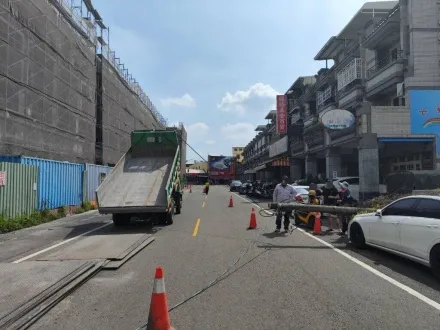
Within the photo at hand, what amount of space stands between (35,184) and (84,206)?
5.65m

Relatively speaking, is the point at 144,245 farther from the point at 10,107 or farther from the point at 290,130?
the point at 290,130

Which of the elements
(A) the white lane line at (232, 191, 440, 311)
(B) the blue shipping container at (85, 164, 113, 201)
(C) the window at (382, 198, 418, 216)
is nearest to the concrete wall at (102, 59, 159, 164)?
(B) the blue shipping container at (85, 164, 113, 201)

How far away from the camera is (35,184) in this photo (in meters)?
16.8

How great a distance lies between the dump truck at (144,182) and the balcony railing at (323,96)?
22114mm

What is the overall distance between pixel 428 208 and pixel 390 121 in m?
18.9

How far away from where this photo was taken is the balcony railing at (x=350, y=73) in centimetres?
2955

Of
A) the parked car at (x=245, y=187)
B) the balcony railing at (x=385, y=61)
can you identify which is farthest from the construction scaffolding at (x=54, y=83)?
the balcony railing at (x=385, y=61)

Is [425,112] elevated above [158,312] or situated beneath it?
elevated above

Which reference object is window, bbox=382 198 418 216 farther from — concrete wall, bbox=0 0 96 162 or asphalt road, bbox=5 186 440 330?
concrete wall, bbox=0 0 96 162

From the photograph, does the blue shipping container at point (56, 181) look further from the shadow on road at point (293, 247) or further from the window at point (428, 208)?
the window at point (428, 208)

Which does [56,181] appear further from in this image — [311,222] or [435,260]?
[435,260]

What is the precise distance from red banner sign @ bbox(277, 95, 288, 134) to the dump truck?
34077 mm

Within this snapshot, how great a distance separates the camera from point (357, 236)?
10.4 m

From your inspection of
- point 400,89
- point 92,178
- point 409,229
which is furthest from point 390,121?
point 409,229
